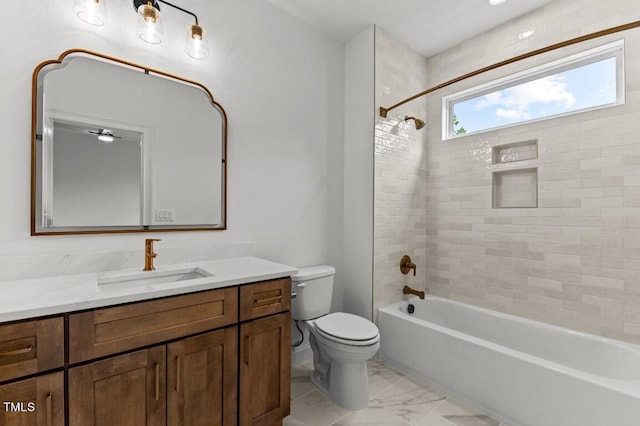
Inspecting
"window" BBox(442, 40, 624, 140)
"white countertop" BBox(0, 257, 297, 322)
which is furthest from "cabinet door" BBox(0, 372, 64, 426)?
"window" BBox(442, 40, 624, 140)

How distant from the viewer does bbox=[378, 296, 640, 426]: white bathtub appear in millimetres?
1496

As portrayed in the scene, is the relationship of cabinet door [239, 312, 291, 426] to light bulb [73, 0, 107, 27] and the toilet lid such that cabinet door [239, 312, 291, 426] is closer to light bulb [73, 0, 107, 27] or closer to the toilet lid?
the toilet lid

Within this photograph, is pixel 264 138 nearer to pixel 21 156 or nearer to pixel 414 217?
pixel 21 156

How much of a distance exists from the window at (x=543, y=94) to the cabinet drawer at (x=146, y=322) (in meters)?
2.53

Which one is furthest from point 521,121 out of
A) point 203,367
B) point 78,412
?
point 78,412

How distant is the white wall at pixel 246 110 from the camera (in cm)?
137

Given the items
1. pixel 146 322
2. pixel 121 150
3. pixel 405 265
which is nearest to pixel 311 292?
pixel 405 265

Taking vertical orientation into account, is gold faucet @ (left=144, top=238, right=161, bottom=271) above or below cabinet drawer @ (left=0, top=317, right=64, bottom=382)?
above

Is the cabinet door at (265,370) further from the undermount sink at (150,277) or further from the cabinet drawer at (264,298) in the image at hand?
the undermount sink at (150,277)

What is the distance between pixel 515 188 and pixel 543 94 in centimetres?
74

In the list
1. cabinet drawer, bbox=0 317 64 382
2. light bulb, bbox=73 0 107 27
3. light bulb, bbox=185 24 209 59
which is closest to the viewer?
cabinet drawer, bbox=0 317 64 382

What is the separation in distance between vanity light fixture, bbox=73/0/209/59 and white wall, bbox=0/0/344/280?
5 centimetres

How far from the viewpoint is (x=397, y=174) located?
2.71m

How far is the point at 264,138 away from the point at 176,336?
142 cm
